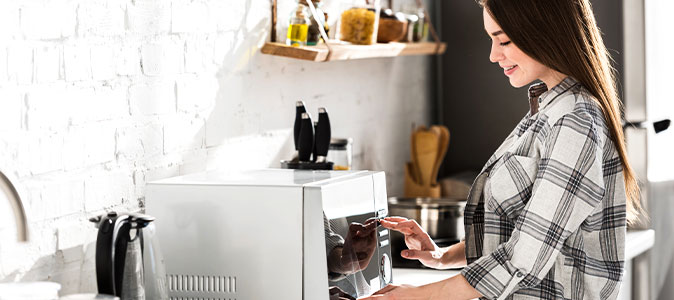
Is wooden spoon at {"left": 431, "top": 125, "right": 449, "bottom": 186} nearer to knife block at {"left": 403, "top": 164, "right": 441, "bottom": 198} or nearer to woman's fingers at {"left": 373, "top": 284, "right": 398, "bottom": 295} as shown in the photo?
knife block at {"left": 403, "top": 164, "right": 441, "bottom": 198}

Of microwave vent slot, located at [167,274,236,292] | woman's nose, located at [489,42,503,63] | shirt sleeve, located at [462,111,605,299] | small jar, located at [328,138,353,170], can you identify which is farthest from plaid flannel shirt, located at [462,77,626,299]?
small jar, located at [328,138,353,170]

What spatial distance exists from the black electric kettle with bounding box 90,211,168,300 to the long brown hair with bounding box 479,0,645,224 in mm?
Answer: 761

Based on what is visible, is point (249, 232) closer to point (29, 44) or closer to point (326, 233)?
point (326, 233)

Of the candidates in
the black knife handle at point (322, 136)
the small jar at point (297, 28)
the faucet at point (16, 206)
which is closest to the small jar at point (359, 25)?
the small jar at point (297, 28)

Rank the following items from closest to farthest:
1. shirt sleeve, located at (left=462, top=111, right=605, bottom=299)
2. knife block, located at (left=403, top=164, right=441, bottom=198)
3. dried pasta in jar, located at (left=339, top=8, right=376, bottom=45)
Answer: shirt sleeve, located at (left=462, top=111, right=605, bottom=299)
dried pasta in jar, located at (left=339, top=8, right=376, bottom=45)
knife block, located at (left=403, top=164, right=441, bottom=198)

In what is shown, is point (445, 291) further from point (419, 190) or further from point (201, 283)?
point (419, 190)

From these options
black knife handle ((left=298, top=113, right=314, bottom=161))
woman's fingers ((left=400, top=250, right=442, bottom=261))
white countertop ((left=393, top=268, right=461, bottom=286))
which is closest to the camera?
woman's fingers ((left=400, top=250, right=442, bottom=261))

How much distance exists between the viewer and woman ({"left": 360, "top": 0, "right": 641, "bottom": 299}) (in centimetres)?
159

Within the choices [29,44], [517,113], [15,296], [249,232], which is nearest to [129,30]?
[29,44]

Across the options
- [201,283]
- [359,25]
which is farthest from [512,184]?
[359,25]

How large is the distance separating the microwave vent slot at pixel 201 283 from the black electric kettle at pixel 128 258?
13 cm

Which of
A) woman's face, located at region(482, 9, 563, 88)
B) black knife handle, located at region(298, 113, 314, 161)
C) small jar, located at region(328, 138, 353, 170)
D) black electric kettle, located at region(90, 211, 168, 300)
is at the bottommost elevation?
black electric kettle, located at region(90, 211, 168, 300)

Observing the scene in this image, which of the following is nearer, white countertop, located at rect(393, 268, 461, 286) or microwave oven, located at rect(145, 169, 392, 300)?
microwave oven, located at rect(145, 169, 392, 300)

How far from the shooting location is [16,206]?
3.95ft
